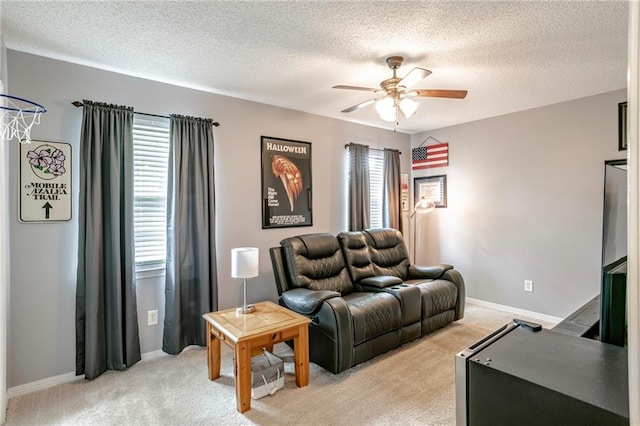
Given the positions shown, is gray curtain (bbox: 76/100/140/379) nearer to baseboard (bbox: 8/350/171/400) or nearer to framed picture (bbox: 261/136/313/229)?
baseboard (bbox: 8/350/171/400)

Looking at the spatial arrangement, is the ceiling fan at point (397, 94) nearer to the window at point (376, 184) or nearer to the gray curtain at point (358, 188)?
the gray curtain at point (358, 188)

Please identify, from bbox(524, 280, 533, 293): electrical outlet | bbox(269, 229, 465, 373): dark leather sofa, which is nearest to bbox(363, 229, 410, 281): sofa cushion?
bbox(269, 229, 465, 373): dark leather sofa

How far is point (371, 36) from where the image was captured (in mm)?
2236

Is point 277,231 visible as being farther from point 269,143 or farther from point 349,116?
point 349,116

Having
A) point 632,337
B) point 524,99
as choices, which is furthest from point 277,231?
point 632,337

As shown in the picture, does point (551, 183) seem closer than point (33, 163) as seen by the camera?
No

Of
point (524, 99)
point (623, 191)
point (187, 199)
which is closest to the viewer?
point (623, 191)

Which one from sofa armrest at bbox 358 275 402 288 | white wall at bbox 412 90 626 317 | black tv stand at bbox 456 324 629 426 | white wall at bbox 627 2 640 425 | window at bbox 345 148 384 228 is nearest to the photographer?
white wall at bbox 627 2 640 425

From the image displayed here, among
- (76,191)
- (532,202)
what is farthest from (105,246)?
(532,202)

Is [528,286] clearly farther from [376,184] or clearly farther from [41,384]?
[41,384]

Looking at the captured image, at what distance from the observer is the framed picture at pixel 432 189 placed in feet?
16.0

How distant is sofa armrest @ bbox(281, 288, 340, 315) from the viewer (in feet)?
8.73

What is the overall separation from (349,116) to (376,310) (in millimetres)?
2621

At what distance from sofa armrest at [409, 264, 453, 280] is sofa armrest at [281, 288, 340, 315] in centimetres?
144
